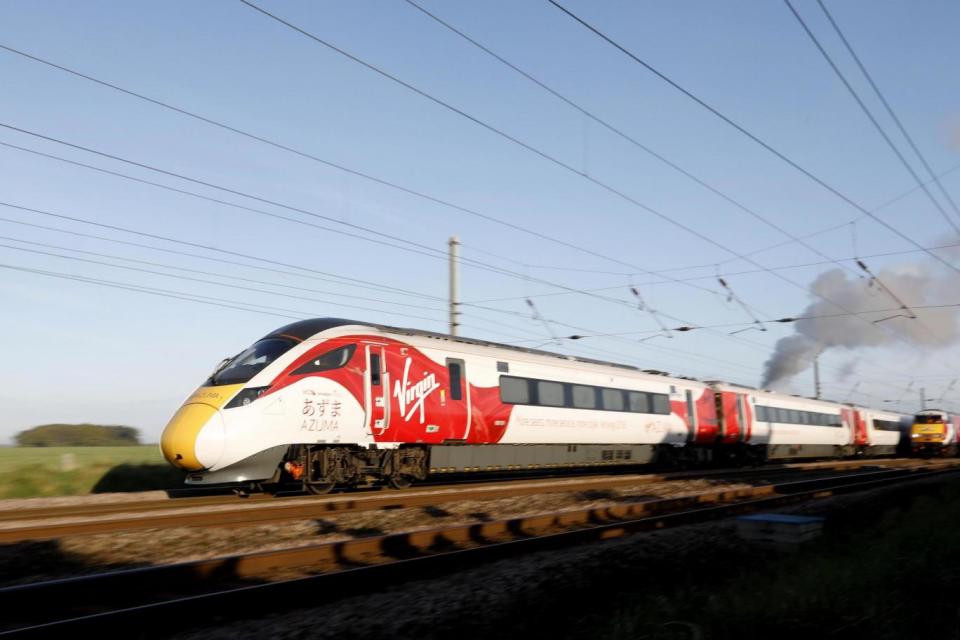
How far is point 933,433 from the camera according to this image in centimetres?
4547

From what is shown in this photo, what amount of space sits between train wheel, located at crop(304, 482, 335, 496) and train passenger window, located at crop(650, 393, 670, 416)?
12442 millimetres

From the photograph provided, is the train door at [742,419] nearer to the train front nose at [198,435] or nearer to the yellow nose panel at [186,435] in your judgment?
the train front nose at [198,435]

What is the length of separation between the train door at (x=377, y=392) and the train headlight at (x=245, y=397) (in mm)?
2286

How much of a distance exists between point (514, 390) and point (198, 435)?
8118mm

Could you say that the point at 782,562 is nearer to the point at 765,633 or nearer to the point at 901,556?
the point at 901,556

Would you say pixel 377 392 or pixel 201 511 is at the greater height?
pixel 377 392

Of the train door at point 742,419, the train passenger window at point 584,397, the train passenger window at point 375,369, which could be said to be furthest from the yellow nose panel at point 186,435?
the train door at point 742,419

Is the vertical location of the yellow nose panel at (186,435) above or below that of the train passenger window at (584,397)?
below

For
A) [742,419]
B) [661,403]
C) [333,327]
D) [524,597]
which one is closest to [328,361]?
[333,327]

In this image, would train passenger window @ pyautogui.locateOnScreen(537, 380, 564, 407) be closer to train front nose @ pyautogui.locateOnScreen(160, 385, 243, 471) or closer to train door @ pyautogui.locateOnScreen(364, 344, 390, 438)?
train door @ pyautogui.locateOnScreen(364, 344, 390, 438)

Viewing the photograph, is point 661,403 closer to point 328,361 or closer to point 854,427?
point 328,361

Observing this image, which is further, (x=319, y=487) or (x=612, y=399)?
(x=612, y=399)

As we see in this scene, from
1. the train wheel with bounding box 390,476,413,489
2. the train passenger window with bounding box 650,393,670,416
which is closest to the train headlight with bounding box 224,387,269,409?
the train wheel with bounding box 390,476,413,489

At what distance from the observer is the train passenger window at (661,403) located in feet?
79.6
